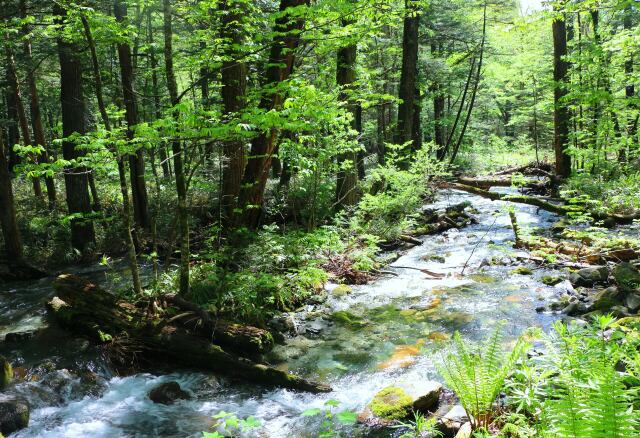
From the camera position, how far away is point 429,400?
460 cm

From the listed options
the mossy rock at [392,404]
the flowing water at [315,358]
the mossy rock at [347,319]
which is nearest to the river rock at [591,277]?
the flowing water at [315,358]

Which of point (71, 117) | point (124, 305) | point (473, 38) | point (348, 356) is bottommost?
point (348, 356)

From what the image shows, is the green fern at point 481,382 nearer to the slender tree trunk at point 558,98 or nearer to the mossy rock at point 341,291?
the mossy rock at point 341,291

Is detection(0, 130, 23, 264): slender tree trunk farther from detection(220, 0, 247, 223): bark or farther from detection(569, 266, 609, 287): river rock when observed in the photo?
detection(569, 266, 609, 287): river rock

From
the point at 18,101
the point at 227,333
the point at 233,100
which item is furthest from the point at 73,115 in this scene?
the point at 227,333

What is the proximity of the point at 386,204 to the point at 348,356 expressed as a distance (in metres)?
6.49

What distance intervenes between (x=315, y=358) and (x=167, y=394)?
2.03m

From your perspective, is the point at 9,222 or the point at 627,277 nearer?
the point at 627,277

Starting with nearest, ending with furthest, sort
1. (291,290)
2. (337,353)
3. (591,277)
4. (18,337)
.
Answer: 1. (337,353)
2. (18,337)
3. (591,277)
4. (291,290)

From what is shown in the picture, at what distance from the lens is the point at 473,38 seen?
21266 mm

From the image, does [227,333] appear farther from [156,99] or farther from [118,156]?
[156,99]

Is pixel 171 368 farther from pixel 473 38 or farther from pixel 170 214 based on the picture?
pixel 473 38

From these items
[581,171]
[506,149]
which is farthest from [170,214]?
[506,149]

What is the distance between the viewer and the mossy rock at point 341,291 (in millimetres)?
8738
